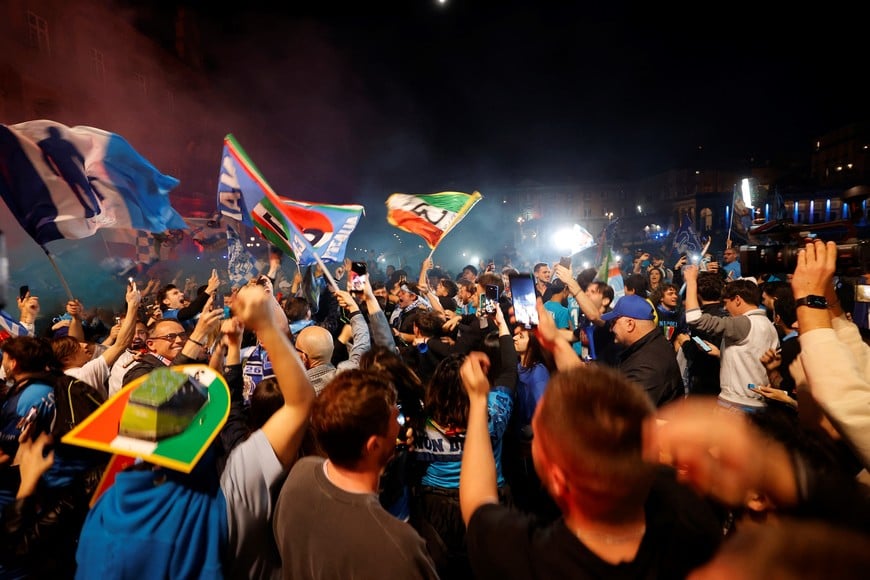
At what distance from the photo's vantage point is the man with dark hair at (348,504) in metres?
1.56

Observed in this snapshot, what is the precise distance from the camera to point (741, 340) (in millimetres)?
4578

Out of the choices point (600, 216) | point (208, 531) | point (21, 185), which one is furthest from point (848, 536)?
point (600, 216)

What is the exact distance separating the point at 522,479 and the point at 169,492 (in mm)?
3282

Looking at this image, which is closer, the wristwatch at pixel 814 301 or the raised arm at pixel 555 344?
the wristwatch at pixel 814 301

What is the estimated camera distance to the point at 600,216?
91188 mm

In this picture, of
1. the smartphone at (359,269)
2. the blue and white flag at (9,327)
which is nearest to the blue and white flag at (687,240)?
the smartphone at (359,269)

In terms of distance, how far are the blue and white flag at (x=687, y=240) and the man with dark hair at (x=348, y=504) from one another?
12.8 m

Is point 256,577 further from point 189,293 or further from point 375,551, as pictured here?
point 189,293

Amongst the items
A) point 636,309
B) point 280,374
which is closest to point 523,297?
point 636,309

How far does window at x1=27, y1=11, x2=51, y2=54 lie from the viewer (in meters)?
14.2

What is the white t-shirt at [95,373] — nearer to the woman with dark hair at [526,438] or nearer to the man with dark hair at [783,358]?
the woman with dark hair at [526,438]

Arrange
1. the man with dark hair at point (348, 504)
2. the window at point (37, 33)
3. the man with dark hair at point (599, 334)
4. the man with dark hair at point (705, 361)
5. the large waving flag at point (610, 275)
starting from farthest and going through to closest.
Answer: the window at point (37, 33) < the large waving flag at point (610, 275) < the man with dark hair at point (599, 334) < the man with dark hair at point (705, 361) < the man with dark hair at point (348, 504)

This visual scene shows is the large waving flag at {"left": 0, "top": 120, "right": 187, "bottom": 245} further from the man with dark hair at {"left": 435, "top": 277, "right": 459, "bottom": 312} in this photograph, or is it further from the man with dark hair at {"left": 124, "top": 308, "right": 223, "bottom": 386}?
the man with dark hair at {"left": 435, "top": 277, "right": 459, "bottom": 312}

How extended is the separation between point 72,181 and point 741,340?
748cm
